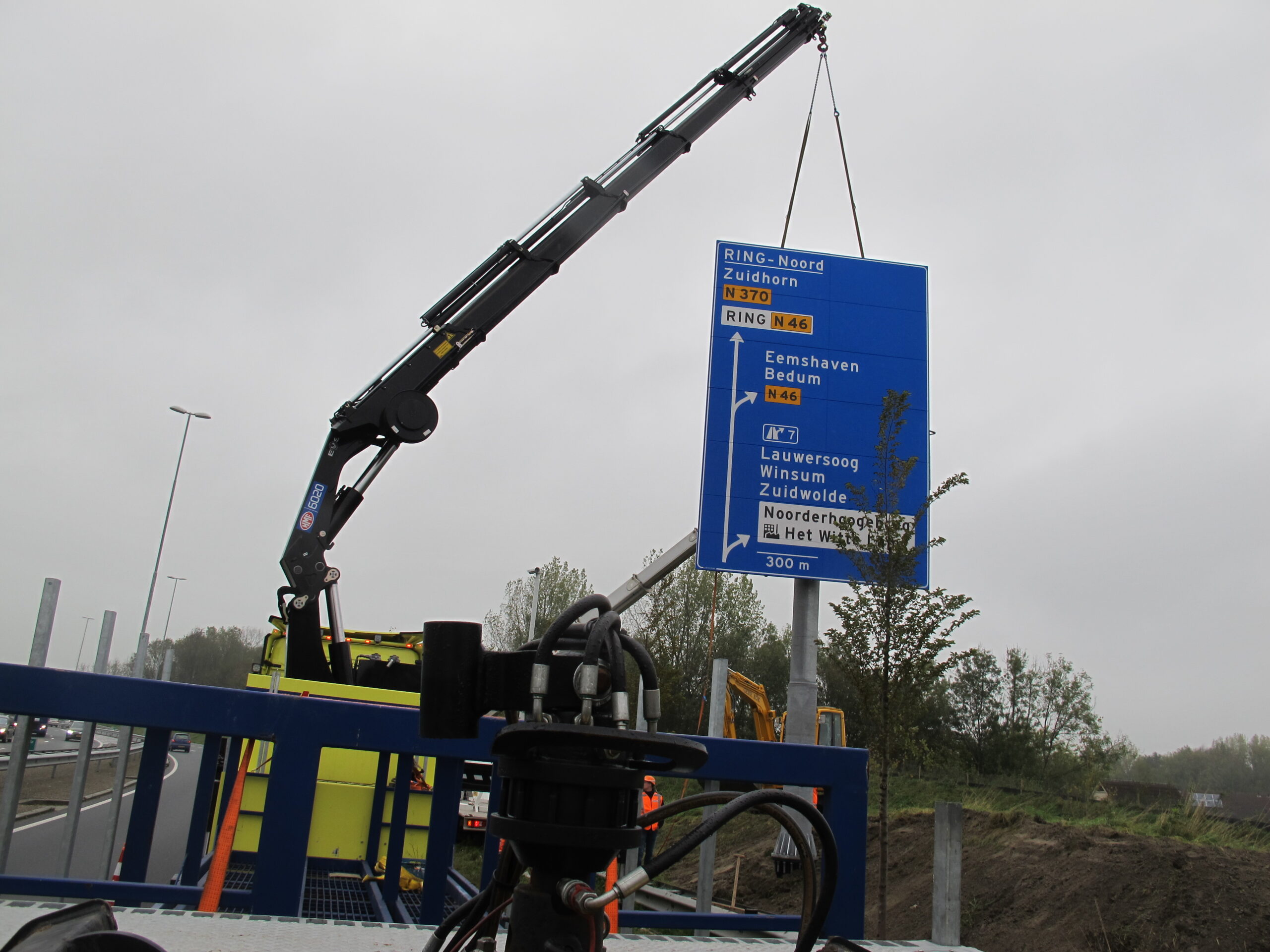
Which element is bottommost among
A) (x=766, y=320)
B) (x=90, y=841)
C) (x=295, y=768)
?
(x=90, y=841)

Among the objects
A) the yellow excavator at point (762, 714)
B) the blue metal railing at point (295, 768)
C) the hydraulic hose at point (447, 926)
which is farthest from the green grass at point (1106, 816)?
the hydraulic hose at point (447, 926)

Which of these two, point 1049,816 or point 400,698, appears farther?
point 1049,816

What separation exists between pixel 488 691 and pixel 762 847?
59.8 ft

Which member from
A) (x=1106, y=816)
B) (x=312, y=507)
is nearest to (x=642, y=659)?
(x=312, y=507)

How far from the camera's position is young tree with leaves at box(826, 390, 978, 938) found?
7793mm

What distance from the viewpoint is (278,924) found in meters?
2.21

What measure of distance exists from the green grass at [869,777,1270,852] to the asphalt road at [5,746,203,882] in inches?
337

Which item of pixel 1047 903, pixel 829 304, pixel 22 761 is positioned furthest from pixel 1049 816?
pixel 22 761

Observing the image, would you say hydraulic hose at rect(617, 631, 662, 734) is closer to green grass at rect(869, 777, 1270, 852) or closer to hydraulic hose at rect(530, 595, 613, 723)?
hydraulic hose at rect(530, 595, 613, 723)

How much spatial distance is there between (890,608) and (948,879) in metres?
5.36

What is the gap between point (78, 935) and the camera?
54.3 inches

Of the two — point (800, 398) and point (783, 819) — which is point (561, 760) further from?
point (800, 398)

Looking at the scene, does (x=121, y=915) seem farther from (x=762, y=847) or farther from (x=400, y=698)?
(x=762, y=847)

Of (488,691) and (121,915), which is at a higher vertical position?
(488,691)
